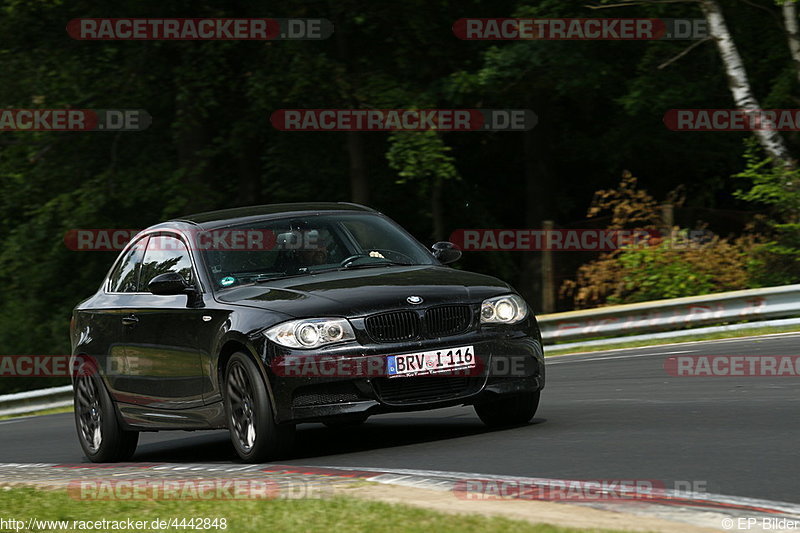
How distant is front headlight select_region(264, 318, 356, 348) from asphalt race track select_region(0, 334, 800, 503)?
30.5 inches

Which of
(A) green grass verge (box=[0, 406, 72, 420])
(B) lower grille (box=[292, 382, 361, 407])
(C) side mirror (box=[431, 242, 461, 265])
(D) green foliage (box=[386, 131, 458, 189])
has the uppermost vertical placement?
(D) green foliage (box=[386, 131, 458, 189])

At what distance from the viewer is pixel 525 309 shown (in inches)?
381

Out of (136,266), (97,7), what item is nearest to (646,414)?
(136,266)

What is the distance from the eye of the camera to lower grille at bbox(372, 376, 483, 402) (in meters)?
8.99

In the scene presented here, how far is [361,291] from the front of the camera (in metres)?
9.16

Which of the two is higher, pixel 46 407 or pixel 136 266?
pixel 136 266

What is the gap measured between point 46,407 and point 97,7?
11988mm

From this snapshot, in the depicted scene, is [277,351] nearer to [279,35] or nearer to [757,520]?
[757,520]

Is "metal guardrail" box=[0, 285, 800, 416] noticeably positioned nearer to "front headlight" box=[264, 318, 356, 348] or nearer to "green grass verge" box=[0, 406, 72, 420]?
"green grass verge" box=[0, 406, 72, 420]

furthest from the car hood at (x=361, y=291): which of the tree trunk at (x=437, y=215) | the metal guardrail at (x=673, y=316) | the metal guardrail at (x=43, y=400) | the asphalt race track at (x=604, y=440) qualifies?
the tree trunk at (x=437, y=215)

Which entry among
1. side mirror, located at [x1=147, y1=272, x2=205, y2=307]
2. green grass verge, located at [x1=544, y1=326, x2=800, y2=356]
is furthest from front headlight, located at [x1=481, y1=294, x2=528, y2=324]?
green grass verge, located at [x1=544, y1=326, x2=800, y2=356]

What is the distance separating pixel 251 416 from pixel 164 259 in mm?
2056

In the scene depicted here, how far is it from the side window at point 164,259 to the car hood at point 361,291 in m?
0.72

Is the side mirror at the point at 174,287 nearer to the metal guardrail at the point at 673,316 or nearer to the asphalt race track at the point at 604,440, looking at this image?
the asphalt race track at the point at 604,440
